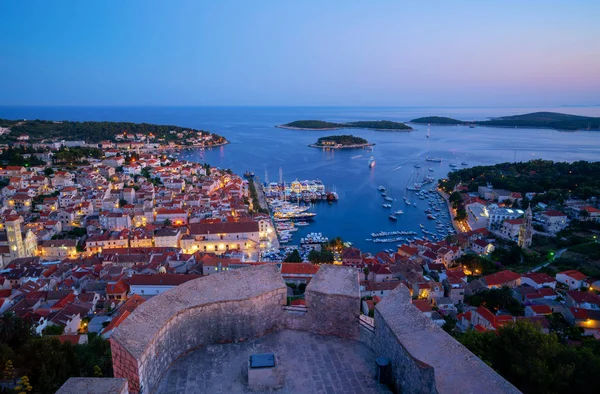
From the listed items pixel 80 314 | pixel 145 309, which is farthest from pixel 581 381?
pixel 80 314

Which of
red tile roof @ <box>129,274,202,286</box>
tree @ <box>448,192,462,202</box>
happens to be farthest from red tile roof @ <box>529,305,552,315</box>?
tree @ <box>448,192,462,202</box>

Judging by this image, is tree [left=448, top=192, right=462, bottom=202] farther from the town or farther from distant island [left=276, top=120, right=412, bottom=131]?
distant island [left=276, top=120, right=412, bottom=131]

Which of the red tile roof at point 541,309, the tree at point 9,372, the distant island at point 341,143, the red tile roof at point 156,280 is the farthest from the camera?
the distant island at point 341,143

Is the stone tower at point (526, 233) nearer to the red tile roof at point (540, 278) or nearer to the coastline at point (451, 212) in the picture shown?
the coastline at point (451, 212)

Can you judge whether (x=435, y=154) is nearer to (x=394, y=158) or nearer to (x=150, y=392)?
(x=394, y=158)

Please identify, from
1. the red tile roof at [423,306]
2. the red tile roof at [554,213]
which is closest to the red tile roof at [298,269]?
the red tile roof at [423,306]
